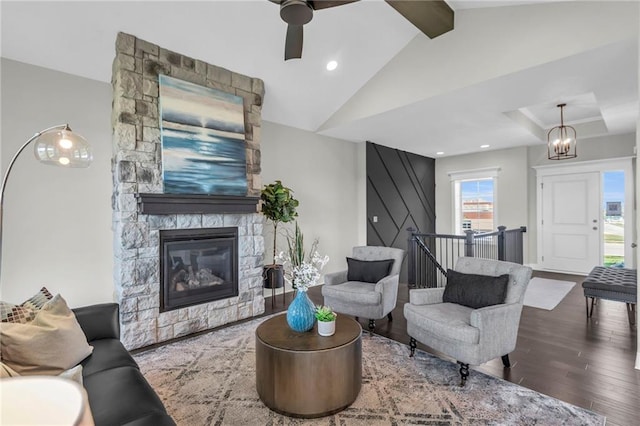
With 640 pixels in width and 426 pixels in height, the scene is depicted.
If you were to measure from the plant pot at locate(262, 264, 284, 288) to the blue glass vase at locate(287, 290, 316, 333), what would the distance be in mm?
2096

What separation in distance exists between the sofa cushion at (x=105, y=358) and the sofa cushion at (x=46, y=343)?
0.17 feet

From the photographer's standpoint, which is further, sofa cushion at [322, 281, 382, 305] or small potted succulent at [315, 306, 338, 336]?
sofa cushion at [322, 281, 382, 305]

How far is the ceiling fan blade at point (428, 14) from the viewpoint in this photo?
3.18m

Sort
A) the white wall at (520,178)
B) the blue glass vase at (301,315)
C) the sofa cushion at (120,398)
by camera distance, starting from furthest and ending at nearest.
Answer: the white wall at (520,178) < the blue glass vase at (301,315) < the sofa cushion at (120,398)

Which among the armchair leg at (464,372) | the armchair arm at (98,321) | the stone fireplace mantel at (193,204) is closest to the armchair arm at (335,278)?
the stone fireplace mantel at (193,204)

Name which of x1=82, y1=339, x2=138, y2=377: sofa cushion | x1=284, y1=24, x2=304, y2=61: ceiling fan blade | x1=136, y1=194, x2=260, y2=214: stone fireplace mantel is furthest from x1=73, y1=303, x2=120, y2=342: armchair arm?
x1=284, y1=24, x2=304, y2=61: ceiling fan blade

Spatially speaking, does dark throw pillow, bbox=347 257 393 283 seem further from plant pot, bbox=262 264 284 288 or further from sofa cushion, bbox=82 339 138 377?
sofa cushion, bbox=82 339 138 377

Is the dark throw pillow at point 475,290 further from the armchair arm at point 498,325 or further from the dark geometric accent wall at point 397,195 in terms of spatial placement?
the dark geometric accent wall at point 397,195

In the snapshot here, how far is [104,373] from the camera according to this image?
1.79 meters

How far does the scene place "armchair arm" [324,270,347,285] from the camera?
3828 mm

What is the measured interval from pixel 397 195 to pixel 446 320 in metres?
4.70

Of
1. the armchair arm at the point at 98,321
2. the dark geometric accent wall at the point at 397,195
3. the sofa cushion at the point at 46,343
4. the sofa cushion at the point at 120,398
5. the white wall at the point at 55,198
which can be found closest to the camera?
the sofa cushion at the point at 120,398

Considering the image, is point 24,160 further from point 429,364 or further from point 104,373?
point 429,364

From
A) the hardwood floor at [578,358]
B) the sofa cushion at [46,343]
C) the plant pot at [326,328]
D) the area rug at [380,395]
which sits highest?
the sofa cushion at [46,343]
